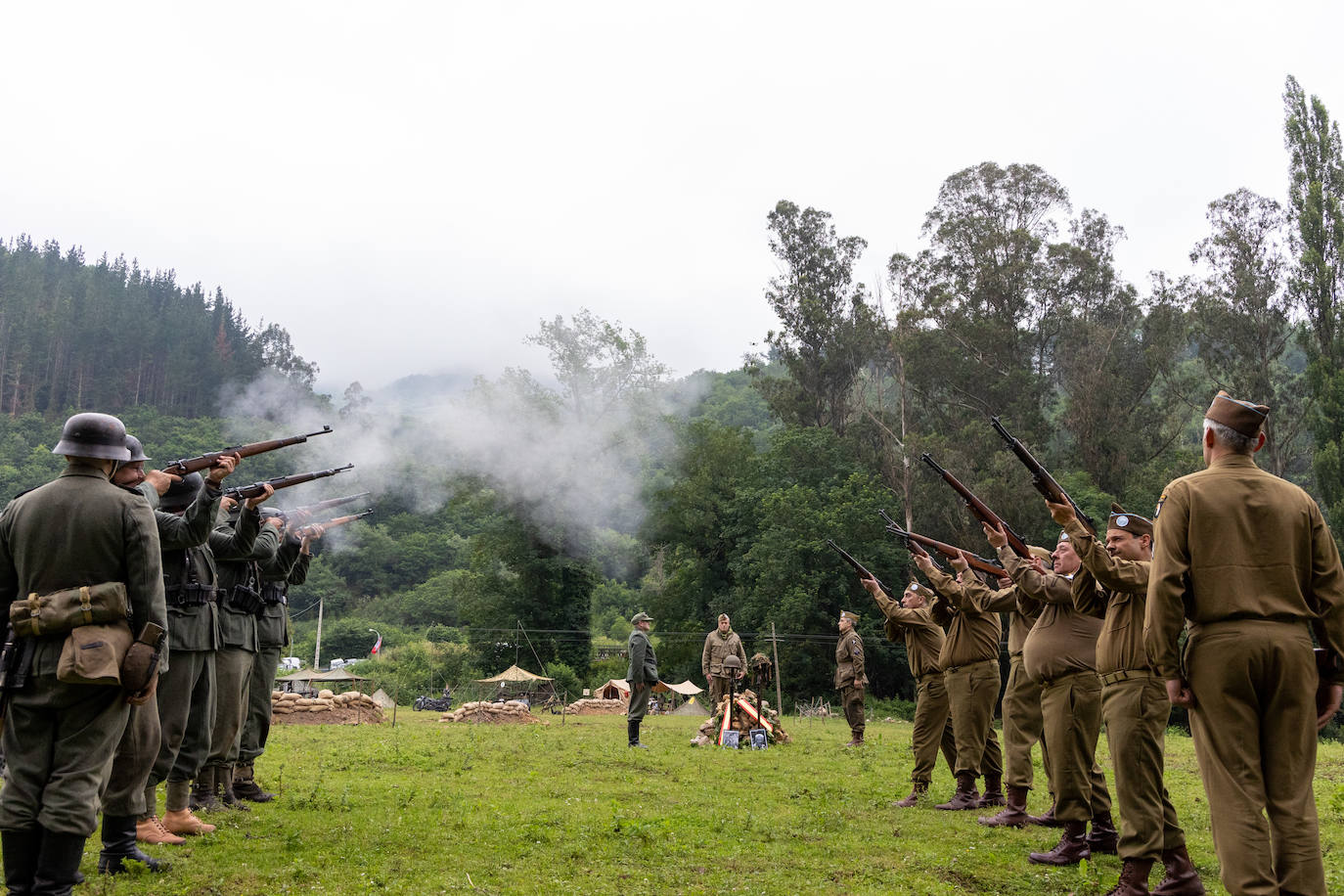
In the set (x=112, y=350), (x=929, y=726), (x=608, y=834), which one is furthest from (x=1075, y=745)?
(x=112, y=350)

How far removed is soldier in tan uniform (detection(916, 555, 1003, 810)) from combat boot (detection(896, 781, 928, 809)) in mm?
245

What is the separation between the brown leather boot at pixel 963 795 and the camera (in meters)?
8.91

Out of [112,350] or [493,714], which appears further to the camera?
[112,350]

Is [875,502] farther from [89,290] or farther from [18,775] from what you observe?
[89,290]

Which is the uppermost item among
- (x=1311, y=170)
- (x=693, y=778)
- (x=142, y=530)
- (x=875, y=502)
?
(x=1311, y=170)

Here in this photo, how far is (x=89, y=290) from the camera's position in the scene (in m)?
79.2

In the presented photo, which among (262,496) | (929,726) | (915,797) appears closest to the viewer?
(262,496)

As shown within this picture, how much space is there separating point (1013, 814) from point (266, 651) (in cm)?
656

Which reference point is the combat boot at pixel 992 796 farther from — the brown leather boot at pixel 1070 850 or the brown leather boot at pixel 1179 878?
the brown leather boot at pixel 1179 878

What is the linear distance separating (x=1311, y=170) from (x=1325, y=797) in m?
32.1

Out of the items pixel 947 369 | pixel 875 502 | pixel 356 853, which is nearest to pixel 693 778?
pixel 356 853

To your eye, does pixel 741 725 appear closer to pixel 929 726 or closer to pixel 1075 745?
pixel 929 726

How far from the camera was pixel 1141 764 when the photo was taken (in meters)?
5.61

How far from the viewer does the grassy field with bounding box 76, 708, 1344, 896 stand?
18.8ft
